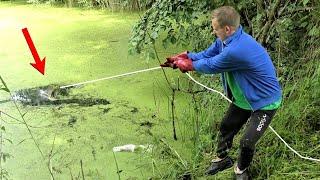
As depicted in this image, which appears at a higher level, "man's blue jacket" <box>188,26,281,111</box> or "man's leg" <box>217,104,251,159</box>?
"man's blue jacket" <box>188,26,281,111</box>

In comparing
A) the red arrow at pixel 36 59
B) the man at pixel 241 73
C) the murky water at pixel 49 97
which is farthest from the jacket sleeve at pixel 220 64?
→ the red arrow at pixel 36 59

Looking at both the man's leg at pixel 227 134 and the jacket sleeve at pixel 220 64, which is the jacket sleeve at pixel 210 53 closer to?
the jacket sleeve at pixel 220 64

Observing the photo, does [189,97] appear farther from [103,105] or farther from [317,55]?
[317,55]

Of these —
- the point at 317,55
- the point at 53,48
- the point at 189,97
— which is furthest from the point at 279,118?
the point at 53,48

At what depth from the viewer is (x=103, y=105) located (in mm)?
3477

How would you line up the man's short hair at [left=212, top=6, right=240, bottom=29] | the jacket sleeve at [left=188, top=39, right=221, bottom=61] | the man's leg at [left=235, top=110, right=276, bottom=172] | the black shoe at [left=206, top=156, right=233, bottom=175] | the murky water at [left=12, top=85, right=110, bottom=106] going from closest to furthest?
the man's short hair at [left=212, top=6, right=240, bottom=29]
the man's leg at [left=235, top=110, right=276, bottom=172]
the jacket sleeve at [left=188, top=39, right=221, bottom=61]
the black shoe at [left=206, top=156, right=233, bottom=175]
the murky water at [left=12, top=85, right=110, bottom=106]

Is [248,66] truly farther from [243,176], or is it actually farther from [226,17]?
[243,176]

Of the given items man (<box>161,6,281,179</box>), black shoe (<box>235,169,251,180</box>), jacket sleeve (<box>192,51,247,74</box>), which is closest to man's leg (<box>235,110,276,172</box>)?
man (<box>161,6,281,179</box>)

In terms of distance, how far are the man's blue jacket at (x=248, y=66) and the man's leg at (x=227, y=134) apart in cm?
18

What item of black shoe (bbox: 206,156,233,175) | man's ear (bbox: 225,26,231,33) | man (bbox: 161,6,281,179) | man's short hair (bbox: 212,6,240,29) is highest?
man's short hair (bbox: 212,6,240,29)

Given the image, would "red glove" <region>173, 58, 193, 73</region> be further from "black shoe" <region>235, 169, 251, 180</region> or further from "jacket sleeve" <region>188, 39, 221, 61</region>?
"black shoe" <region>235, 169, 251, 180</region>

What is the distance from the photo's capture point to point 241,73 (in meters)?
1.93

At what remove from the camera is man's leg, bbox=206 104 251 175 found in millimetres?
2160

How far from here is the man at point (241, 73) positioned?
1.86 m
